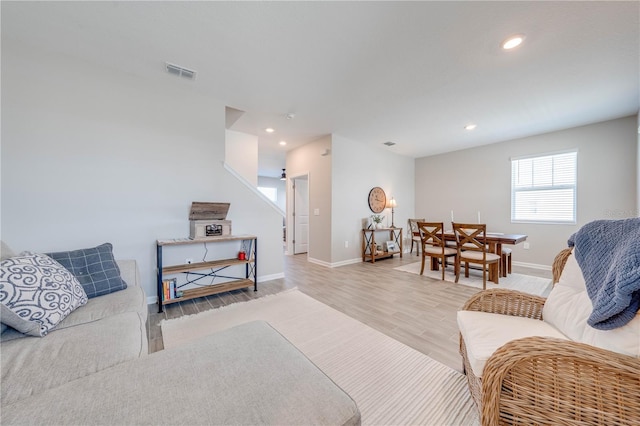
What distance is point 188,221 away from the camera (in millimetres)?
2971

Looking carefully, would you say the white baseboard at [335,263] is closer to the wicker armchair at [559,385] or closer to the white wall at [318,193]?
the white wall at [318,193]

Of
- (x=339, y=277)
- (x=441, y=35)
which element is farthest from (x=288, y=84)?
(x=339, y=277)

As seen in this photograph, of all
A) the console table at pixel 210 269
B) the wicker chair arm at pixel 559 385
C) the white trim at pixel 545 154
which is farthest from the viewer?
the white trim at pixel 545 154

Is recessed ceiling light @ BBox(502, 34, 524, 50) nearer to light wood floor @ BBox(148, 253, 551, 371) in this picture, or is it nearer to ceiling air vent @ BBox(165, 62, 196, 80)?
light wood floor @ BBox(148, 253, 551, 371)

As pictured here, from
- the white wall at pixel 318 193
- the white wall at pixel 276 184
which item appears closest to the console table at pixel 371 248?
the white wall at pixel 318 193

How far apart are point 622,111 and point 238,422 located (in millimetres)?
5930

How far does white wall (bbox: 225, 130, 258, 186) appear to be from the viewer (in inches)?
176

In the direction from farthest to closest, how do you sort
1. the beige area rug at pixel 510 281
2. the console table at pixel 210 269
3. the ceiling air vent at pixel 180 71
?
1. the beige area rug at pixel 510 281
2. the console table at pixel 210 269
3. the ceiling air vent at pixel 180 71

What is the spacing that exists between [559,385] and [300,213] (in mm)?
5448

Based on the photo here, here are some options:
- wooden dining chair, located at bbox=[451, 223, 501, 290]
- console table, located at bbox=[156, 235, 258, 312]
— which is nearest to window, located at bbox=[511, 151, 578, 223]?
wooden dining chair, located at bbox=[451, 223, 501, 290]

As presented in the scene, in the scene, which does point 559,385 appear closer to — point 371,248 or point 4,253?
point 4,253

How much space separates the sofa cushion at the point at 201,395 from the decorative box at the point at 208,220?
2208 millimetres

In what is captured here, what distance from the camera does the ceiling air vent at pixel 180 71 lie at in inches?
97.0

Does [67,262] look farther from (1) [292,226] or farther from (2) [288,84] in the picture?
(1) [292,226]
